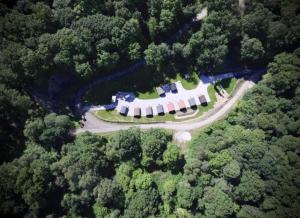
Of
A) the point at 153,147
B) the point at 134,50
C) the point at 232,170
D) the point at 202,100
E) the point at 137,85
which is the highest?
the point at 134,50

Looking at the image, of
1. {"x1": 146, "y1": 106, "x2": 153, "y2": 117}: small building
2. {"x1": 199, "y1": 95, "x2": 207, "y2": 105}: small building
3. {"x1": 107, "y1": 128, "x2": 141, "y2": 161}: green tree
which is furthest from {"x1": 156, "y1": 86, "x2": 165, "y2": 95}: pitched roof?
{"x1": 107, "y1": 128, "x2": 141, "y2": 161}: green tree

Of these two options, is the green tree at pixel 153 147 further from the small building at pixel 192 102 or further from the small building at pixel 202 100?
the small building at pixel 202 100

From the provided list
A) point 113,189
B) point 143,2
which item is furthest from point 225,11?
point 113,189

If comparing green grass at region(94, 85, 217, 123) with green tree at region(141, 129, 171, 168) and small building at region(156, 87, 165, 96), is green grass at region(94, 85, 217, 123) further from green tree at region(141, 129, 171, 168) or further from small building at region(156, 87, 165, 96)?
green tree at region(141, 129, 171, 168)

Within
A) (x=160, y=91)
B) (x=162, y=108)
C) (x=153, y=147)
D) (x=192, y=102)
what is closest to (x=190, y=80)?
(x=192, y=102)

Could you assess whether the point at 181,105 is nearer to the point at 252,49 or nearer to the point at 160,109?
the point at 160,109

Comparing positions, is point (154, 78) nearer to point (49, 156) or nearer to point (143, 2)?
point (143, 2)

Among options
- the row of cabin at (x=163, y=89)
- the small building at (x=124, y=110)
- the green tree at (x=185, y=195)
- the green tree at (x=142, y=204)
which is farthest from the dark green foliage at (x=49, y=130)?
the green tree at (x=185, y=195)
